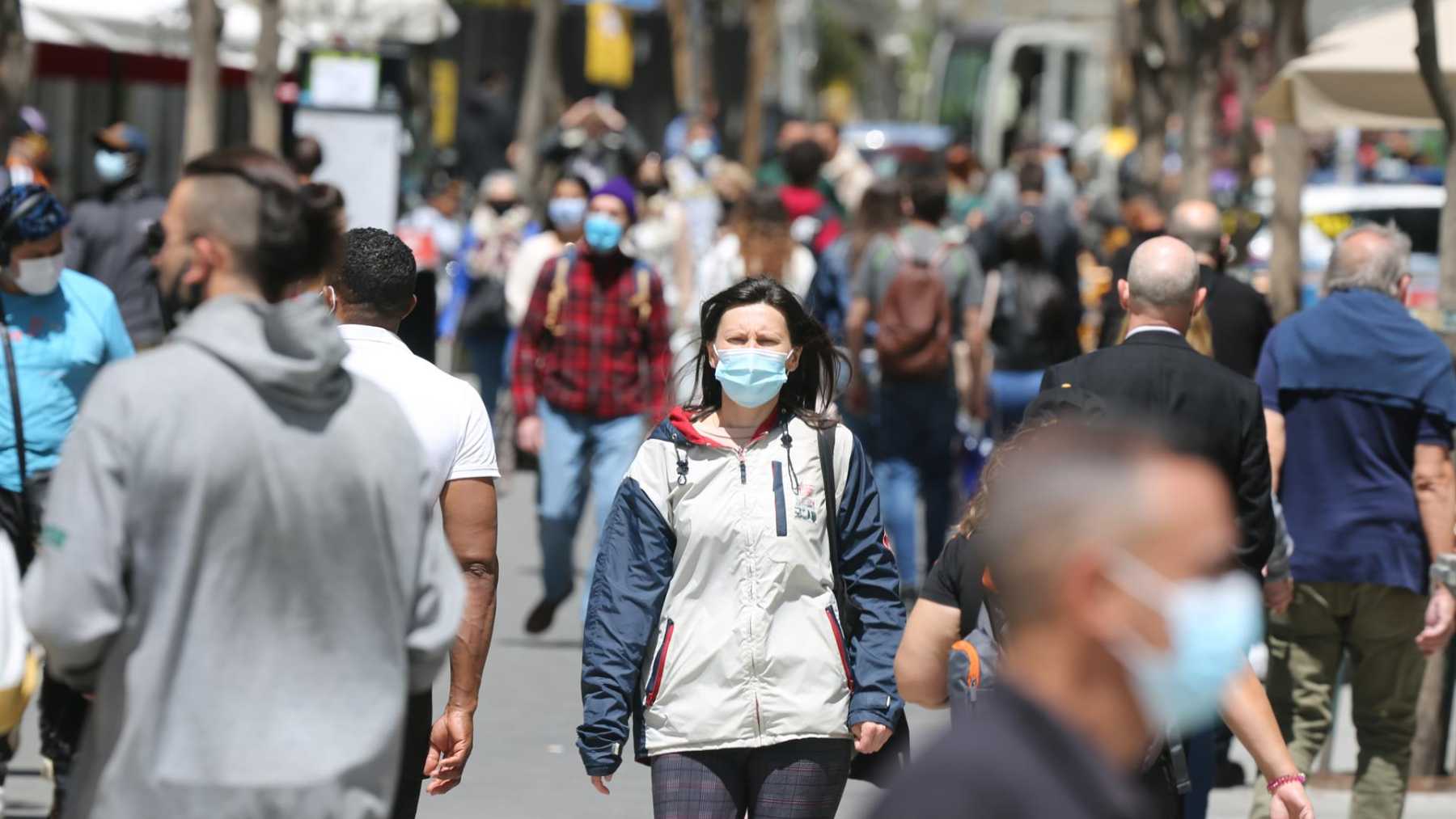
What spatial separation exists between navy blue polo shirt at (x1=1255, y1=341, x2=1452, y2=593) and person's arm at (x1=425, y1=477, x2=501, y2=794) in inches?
116

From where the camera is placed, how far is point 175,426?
10.7ft

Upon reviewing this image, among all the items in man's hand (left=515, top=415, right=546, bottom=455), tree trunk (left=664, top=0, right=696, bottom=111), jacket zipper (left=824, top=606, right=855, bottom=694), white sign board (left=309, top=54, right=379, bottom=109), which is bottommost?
man's hand (left=515, top=415, right=546, bottom=455)

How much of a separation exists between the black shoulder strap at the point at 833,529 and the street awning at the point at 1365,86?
19.5 ft

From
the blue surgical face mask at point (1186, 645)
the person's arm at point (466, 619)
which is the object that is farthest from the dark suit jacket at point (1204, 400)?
the blue surgical face mask at point (1186, 645)

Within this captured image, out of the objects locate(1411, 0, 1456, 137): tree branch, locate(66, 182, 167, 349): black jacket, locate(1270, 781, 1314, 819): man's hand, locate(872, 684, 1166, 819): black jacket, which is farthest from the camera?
locate(66, 182, 167, 349): black jacket

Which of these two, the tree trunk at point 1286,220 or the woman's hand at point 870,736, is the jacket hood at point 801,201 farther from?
the woman's hand at point 870,736

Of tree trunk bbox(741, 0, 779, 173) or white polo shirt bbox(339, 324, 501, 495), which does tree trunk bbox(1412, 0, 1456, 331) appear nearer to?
white polo shirt bbox(339, 324, 501, 495)

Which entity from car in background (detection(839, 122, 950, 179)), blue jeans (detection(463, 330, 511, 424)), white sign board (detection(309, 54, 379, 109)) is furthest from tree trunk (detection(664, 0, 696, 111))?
blue jeans (detection(463, 330, 511, 424))

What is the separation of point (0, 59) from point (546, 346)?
3.64 metres

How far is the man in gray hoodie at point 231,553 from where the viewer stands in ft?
10.6

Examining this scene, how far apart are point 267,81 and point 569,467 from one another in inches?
226

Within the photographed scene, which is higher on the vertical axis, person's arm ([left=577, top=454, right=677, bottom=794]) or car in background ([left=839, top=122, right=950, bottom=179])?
car in background ([left=839, top=122, right=950, bottom=179])

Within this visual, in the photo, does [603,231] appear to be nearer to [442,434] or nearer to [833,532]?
[833,532]

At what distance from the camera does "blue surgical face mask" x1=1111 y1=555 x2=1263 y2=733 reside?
8.11ft
